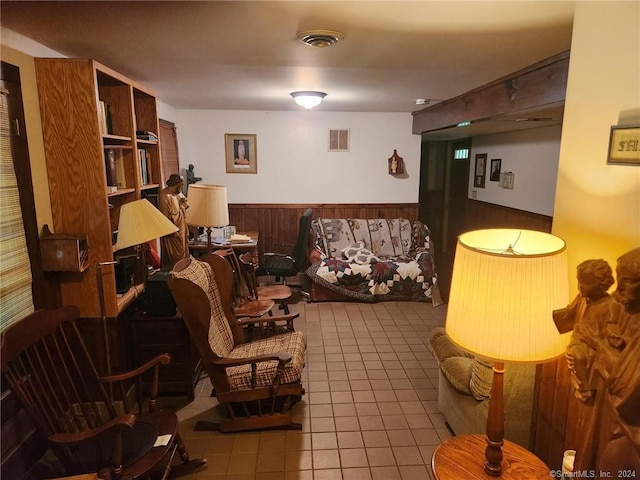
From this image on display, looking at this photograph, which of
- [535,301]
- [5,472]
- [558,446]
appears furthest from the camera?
[5,472]

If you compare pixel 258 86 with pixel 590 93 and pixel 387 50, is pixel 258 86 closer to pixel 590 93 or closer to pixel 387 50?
pixel 387 50

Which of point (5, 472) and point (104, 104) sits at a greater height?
point (104, 104)

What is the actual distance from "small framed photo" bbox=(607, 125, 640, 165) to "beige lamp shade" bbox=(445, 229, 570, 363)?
0.28 m

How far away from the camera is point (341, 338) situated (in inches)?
154

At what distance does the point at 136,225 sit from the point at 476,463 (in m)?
1.86

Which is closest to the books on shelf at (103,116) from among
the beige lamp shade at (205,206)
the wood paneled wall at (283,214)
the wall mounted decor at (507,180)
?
the beige lamp shade at (205,206)

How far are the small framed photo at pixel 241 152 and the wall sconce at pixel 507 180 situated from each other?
3.31 metres

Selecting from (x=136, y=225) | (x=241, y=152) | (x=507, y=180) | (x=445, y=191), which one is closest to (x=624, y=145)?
(x=136, y=225)

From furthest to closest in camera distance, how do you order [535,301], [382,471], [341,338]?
1. [341,338]
2. [382,471]
3. [535,301]

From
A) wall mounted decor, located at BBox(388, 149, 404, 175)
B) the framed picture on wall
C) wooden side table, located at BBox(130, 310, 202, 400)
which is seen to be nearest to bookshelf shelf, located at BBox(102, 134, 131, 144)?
wooden side table, located at BBox(130, 310, 202, 400)

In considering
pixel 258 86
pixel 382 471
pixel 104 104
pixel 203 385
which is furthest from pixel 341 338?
pixel 104 104

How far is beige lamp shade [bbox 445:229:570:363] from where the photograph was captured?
1.22 meters

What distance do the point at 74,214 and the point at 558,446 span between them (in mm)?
2524

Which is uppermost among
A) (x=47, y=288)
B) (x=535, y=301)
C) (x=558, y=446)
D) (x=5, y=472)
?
(x=535, y=301)
